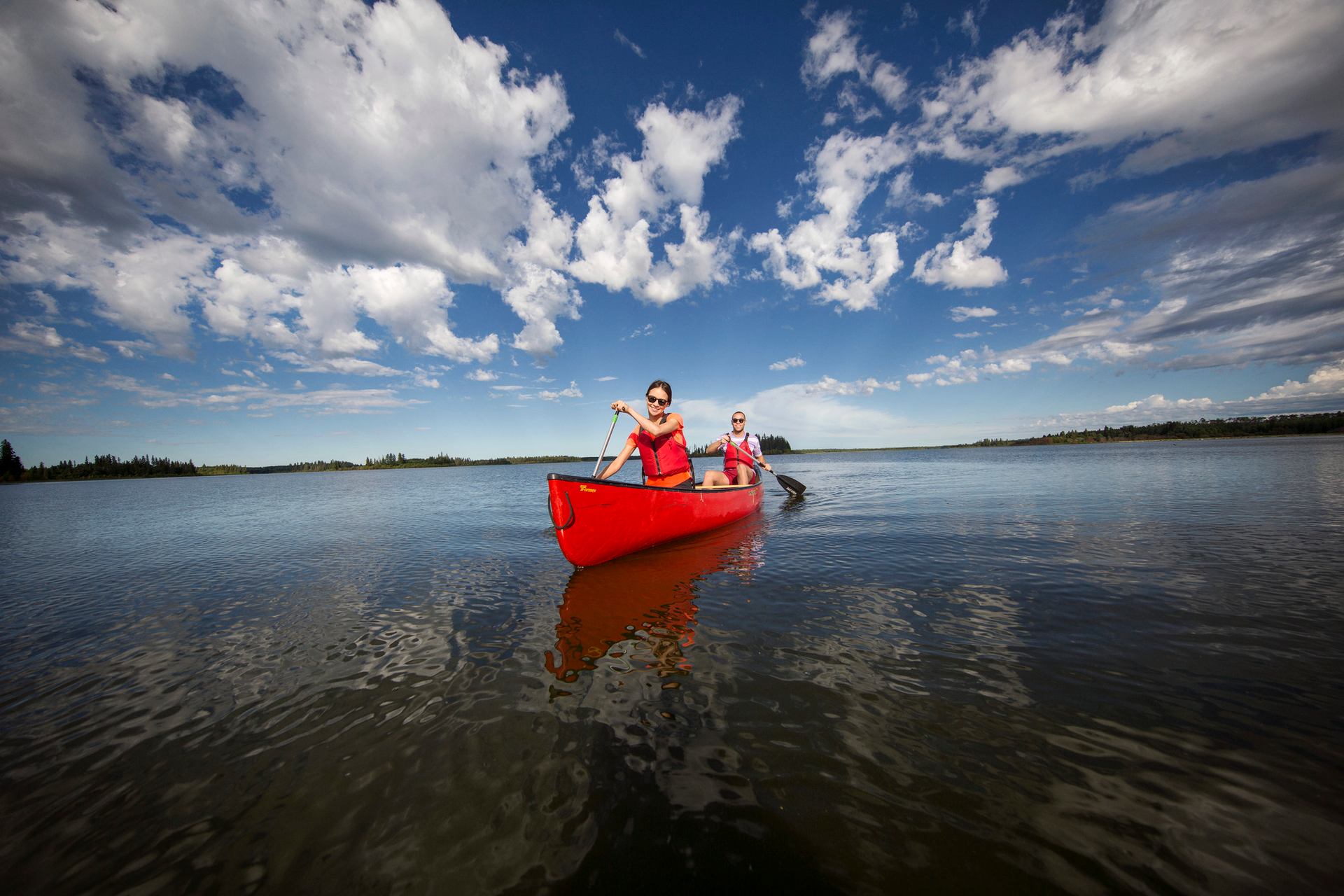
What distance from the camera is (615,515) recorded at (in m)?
9.14

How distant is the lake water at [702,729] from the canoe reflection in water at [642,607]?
7cm

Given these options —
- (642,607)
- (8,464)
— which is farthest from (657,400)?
(8,464)

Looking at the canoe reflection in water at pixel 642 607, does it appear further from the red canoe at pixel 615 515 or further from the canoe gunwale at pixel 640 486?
the canoe gunwale at pixel 640 486

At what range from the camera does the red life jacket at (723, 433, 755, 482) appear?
17.5 metres

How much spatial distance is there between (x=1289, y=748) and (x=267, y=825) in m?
7.33

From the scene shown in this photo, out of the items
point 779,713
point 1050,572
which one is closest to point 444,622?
point 779,713

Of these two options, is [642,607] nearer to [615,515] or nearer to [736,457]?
[615,515]

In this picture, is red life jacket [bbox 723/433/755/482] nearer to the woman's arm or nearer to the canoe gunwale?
the canoe gunwale

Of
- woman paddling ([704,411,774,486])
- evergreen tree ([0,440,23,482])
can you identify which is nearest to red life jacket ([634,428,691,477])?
woman paddling ([704,411,774,486])

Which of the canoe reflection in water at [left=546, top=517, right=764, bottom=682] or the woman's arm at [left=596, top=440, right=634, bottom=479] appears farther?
the woman's arm at [left=596, top=440, right=634, bottom=479]

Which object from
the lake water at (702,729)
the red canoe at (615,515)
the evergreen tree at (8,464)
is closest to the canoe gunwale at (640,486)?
the red canoe at (615,515)

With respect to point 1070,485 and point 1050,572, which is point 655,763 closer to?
point 1050,572

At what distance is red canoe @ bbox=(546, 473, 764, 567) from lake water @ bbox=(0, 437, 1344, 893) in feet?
2.50

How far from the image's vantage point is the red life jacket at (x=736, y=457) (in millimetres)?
17453
